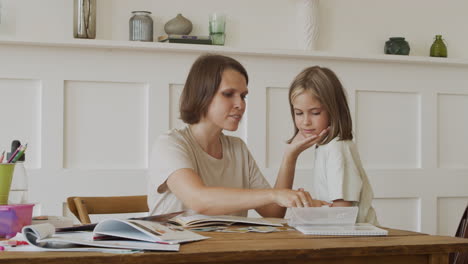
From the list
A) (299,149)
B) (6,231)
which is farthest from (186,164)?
(6,231)

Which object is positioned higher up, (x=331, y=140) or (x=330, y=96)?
(x=330, y=96)

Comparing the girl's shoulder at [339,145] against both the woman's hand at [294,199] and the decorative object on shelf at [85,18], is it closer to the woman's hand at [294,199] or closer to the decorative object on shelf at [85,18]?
the woman's hand at [294,199]

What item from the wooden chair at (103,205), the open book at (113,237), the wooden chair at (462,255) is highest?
the open book at (113,237)

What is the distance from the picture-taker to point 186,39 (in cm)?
334

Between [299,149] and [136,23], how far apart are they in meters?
1.26

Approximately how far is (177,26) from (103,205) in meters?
1.26

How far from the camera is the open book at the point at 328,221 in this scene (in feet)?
5.63

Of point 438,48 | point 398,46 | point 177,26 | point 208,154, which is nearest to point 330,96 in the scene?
point 208,154

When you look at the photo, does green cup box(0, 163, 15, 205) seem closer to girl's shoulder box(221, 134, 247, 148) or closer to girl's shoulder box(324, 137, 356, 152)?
girl's shoulder box(221, 134, 247, 148)

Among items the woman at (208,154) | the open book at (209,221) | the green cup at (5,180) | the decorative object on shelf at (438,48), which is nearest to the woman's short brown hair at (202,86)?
the woman at (208,154)

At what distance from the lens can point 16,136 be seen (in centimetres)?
318

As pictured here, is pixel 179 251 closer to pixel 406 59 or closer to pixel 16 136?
pixel 16 136

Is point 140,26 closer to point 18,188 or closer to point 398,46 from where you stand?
point 398,46

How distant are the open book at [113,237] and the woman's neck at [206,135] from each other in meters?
0.83
